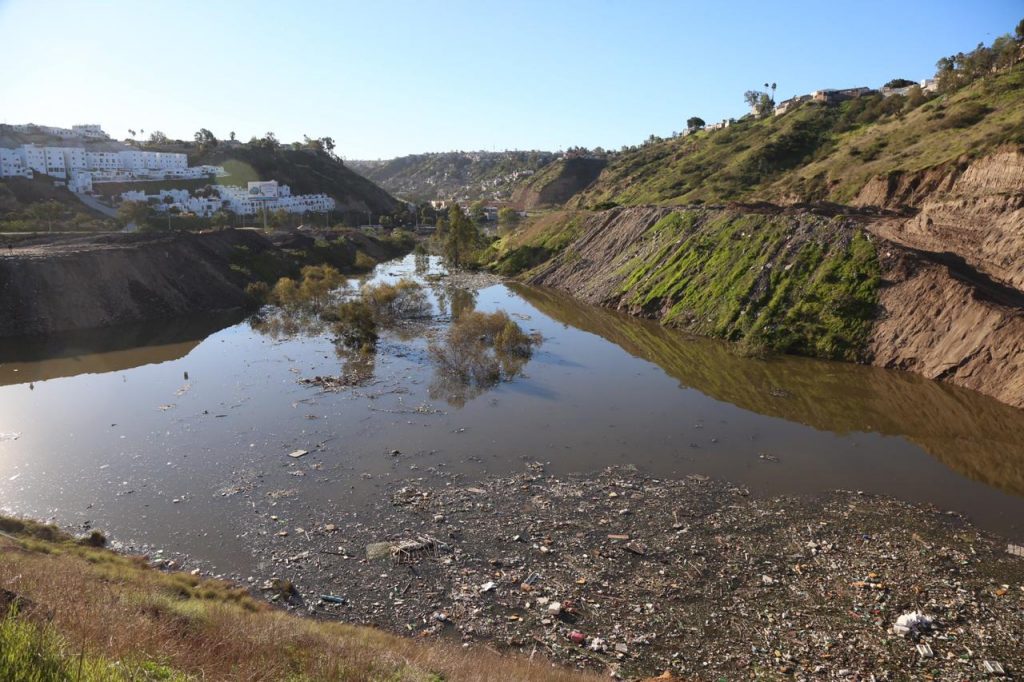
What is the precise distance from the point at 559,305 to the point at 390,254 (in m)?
49.5

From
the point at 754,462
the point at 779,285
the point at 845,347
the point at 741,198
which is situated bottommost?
the point at 754,462

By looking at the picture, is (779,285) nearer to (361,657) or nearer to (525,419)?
(525,419)

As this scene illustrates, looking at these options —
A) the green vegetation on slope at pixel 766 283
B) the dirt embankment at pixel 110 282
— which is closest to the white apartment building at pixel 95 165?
the dirt embankment at pixel 110 282

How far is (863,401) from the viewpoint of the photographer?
1247 inches

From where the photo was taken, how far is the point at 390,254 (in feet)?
→ 330

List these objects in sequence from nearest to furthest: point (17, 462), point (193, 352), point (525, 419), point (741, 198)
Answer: point (17, 462) < point (525, 419) < point (193, 352) < point (741, 198)

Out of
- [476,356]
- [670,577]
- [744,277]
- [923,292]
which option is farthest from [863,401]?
[476,356]

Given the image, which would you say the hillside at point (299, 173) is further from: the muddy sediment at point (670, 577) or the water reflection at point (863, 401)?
the muddy sediment at point (670, 577)

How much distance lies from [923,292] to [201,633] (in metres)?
41.9

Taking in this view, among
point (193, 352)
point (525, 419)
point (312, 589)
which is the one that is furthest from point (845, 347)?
point (193, 352)

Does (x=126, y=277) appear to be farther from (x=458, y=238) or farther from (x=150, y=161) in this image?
(x=150, y=161)

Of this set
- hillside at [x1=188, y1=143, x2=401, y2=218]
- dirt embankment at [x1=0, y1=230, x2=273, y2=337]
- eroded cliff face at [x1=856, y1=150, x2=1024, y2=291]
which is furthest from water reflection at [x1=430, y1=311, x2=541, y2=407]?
hillside at [x1=188, y1=143, x2=401, y2=218]

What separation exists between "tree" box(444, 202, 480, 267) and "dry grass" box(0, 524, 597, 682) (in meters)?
66.9

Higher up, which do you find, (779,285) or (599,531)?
(779,285)
